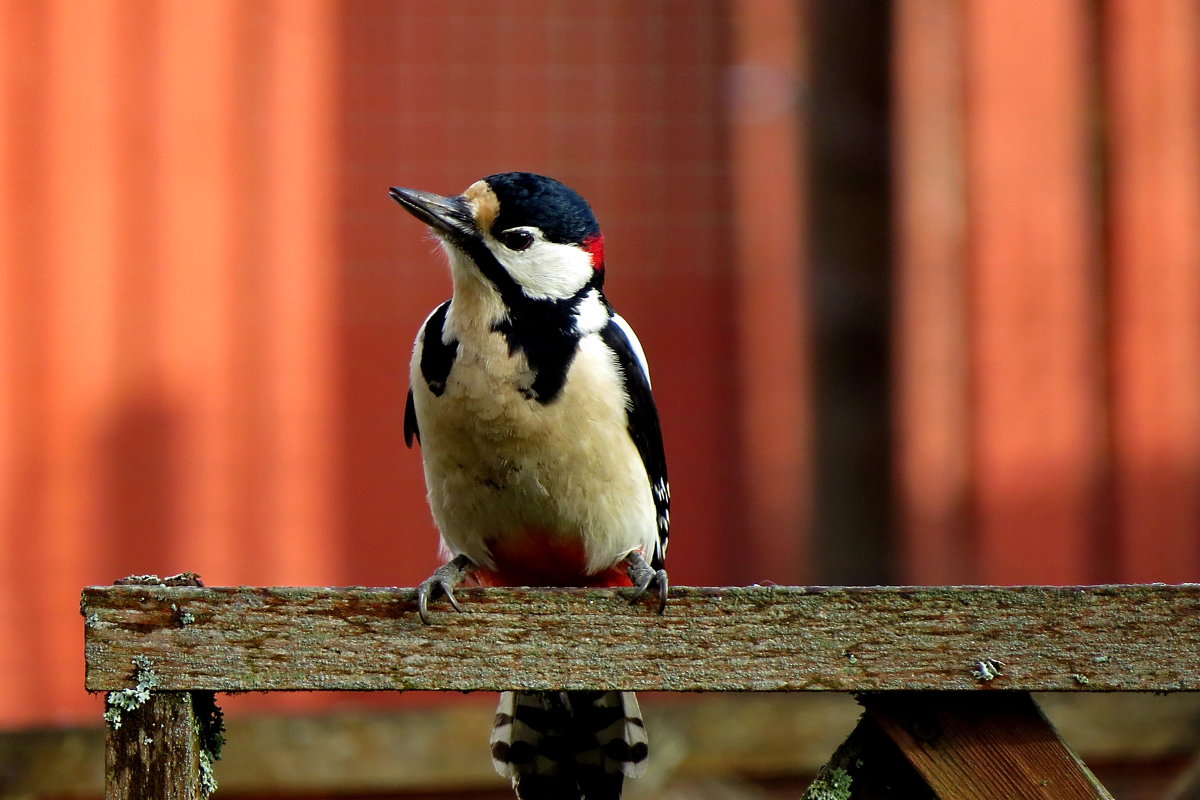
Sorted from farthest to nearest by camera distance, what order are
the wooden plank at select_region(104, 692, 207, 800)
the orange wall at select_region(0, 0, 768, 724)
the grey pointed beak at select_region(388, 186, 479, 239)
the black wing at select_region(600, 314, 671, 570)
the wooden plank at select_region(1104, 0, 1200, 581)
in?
the wooden plank at select_region(1104, 0, 1200, 581) < the orange wall at select_region(0, 0, 768, 724) < the black wing at select_region(600, 314, 671, 570) < the grey pointed beak at select_region(388, 186, 479, 239) < the wooden plank at select_region(104, 692, 207, 800)

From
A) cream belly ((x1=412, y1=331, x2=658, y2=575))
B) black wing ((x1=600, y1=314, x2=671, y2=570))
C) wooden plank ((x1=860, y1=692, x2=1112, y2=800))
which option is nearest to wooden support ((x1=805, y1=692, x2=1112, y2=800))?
wooden plank ((x1=860, y1=692, x2=1112, y2=800))

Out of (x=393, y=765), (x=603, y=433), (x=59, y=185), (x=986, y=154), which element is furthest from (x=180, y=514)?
(x=986, y=154)

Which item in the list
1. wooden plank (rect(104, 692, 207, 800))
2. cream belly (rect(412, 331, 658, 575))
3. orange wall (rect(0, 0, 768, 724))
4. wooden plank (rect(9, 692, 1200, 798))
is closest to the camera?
wooden plank (rect(104, 692, 207, 800))

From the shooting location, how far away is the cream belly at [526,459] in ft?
8.00

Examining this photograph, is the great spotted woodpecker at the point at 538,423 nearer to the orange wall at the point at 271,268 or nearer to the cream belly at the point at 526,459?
the cream belly at the point at 526,459

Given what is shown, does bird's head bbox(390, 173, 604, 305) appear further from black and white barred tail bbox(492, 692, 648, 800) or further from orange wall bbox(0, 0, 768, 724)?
orange wall bbox(0, 0, 768, 724)

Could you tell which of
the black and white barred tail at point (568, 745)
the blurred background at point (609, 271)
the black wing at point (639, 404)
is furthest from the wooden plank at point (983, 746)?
the blurred background at point (609, 271)

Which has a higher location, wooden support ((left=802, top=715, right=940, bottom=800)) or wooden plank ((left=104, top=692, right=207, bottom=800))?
wooden plank ((left=104, top=692, right=207, bottom=800))

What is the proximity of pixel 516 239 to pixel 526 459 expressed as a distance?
0.42 m

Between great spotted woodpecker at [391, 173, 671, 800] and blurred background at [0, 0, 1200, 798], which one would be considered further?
blurred background at [0, 0, 1200, 798]

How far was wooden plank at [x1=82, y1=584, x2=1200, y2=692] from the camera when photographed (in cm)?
159

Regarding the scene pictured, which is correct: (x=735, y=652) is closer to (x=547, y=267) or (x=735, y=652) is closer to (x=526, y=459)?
(x=526, y=459)

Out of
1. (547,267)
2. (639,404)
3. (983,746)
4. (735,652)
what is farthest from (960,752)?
(547,267)

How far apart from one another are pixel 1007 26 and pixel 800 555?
2.01 meters
